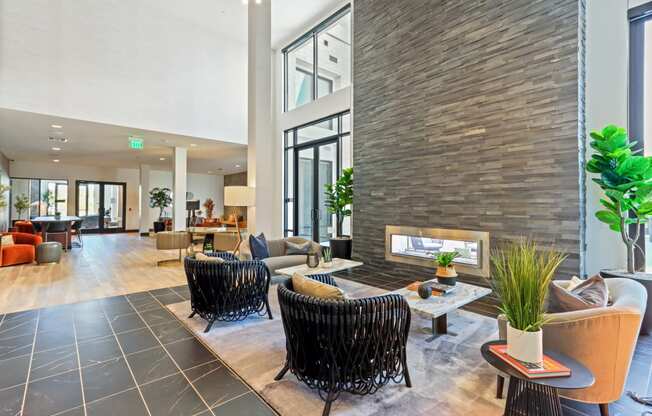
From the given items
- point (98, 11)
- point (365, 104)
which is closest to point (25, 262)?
point (98, 11)

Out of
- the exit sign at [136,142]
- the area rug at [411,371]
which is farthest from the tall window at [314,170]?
the area rug at [411,371]

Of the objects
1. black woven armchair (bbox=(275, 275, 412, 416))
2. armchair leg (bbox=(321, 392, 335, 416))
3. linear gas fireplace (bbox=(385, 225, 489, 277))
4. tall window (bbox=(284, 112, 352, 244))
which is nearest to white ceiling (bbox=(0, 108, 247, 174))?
tall window (bbox=(284, 112, 352, 244))

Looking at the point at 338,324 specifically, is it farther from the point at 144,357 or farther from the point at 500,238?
the point at 500,238

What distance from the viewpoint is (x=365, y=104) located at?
626 cm

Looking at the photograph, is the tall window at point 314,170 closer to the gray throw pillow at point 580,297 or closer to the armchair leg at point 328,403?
the gray throw pillow at point 580,297

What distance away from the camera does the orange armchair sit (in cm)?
631

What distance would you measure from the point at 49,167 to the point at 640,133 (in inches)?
697

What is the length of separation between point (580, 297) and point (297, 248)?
3.94 m

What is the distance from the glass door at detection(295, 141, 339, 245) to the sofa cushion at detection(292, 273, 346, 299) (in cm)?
522

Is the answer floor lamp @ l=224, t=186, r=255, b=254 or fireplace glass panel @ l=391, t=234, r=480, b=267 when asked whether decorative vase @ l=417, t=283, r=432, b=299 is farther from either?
floor lamp @ l=224, t=186, r=255, b=254

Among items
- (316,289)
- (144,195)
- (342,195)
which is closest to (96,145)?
(144,195)

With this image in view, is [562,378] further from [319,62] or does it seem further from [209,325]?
[319,62]

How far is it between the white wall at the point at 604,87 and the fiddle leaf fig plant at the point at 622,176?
0.48 meters

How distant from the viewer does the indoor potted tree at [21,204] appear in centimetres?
1101
